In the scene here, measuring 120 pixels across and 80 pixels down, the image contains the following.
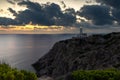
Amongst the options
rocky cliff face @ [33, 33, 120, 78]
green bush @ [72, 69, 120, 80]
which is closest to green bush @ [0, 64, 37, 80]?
green bush @ [72, 69, 120, 80]

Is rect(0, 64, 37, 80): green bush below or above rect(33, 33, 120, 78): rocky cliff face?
above

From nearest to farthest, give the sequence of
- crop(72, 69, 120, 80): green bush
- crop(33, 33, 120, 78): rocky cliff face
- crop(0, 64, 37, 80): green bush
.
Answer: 1. crop(0, 64, 37, 80): green bush
2. crop(72, 69, 120, 80): green bush
3. crop(33, 33, 120, 78): rocky cliff face

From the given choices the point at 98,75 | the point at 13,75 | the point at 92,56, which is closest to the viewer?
the point at 13,75

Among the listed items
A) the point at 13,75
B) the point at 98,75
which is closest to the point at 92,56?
the point at 98,75

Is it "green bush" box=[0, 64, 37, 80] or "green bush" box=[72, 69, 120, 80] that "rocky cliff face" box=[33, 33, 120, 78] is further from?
"green bush" box=[0, 64, 37, 80]

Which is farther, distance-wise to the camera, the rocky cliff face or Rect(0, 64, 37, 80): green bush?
the rocky cliff face

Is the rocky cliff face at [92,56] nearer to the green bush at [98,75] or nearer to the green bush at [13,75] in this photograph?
the green bush at [98,75]

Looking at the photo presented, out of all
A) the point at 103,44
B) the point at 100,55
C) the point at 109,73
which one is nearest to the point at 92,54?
the point at 100,55

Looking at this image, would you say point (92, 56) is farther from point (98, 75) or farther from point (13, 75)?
point (13, 75)

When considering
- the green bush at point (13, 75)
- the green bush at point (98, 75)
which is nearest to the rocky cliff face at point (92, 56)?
the green bush at point (98, 75)

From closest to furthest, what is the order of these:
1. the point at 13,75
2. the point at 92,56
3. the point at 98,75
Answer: the point at 13,75
the point at 98,75
the point at 92,56

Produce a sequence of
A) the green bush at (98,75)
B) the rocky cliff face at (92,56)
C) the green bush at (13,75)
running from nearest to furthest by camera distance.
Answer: the green bush at (13,75)
the green bush at (98,75)
the rocky cliff face at (92,56)

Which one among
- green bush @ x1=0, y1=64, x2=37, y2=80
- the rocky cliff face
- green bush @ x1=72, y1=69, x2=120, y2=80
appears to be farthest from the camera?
the rocky cliff face

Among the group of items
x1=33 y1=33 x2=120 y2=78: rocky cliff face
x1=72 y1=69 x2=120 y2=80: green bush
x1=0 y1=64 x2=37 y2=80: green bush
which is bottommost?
x1=33 y1=33 x2=120 y2=78: rocky cliff face
